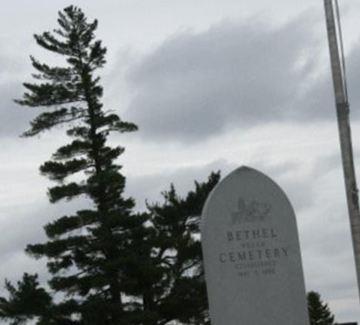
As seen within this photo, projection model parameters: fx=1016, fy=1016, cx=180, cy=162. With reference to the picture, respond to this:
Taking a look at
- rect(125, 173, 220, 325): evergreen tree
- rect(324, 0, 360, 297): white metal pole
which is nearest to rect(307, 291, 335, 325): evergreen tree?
rect(125, 173, 220, 325): evergreen tree

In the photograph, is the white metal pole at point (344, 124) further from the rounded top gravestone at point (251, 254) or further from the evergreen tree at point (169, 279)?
the evergreen tree at point (169, 279)

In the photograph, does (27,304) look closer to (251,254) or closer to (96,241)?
(96,241)

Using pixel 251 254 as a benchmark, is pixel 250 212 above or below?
above

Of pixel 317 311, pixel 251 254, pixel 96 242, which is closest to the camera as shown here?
pixel 251 254

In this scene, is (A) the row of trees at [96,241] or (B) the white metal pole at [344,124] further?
(A) the row of trees at [96,241]

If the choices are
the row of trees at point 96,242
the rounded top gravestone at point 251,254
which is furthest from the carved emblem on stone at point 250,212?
the row of trees at point 96,242

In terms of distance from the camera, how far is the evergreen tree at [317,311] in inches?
2460

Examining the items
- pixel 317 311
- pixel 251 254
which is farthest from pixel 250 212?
pixel 317 311

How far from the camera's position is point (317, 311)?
211 feet

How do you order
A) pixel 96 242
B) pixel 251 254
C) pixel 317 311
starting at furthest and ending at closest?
1. pixel 317 311
2. pixel 96 242
3. pixel 251 254

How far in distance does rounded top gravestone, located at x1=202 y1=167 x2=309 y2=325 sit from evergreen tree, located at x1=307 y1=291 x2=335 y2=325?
4849 cm

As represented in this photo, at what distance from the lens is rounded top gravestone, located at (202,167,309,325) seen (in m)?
13.0

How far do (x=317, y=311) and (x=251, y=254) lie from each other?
52.4 meters

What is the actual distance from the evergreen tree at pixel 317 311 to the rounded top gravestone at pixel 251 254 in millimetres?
48488
